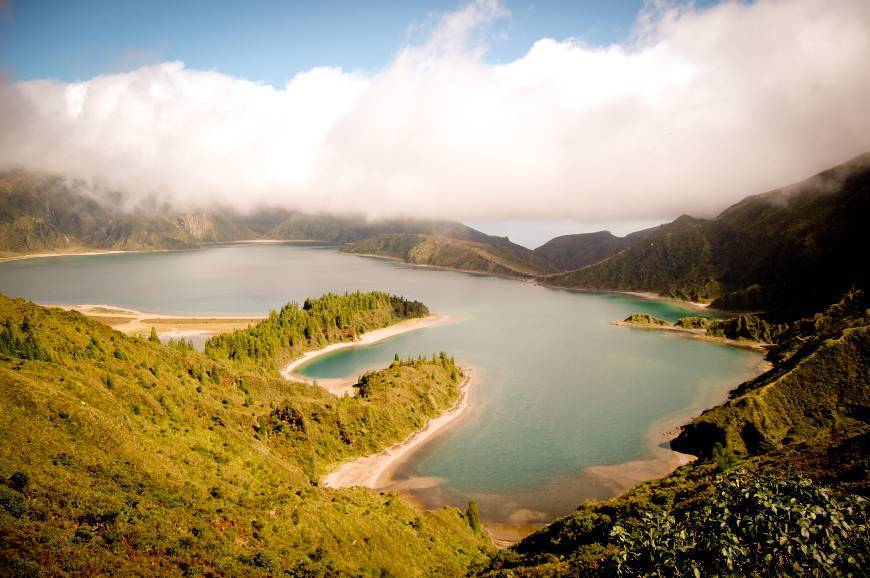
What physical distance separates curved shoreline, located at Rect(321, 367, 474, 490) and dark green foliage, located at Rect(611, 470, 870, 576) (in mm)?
57929

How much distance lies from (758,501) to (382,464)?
229 feet

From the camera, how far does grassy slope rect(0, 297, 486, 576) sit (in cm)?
3161

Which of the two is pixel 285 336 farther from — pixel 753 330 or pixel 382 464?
pixel 753 330

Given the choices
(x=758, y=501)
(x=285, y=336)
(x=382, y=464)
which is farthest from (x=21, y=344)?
(x=285, y=336)

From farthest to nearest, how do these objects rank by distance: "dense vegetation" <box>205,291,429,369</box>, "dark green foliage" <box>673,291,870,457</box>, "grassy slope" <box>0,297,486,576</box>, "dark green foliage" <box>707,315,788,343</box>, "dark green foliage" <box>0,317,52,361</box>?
"dark green foliage" <box>707,315,788,343</box> → "dense vegetation" <box>205,291,429,369</box> → "dark green foliage" <box>673,291,870,457</box> → "dark green foliage" <box>0,317,52,361</box> → "grassy slope" <box>0,297,486,576</box>

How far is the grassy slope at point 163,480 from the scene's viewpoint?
104 feet

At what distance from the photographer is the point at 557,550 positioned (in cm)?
5078

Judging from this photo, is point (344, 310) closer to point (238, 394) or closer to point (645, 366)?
point (238, 394)

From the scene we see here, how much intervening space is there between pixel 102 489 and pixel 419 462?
197 ft

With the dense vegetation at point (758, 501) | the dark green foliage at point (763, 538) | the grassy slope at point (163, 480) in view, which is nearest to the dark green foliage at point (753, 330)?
the dense vegetation at point (758, 501)

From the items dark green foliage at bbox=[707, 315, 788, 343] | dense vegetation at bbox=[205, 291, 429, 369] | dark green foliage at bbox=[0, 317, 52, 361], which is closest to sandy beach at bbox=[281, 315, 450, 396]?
dense vegetation at bbox=[205, 291, 429, 369]

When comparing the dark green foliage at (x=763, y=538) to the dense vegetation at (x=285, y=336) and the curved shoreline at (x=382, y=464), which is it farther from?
the dense vegetation at (x=285, y=336)

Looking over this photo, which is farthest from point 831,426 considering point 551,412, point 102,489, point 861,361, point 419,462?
point 102,489

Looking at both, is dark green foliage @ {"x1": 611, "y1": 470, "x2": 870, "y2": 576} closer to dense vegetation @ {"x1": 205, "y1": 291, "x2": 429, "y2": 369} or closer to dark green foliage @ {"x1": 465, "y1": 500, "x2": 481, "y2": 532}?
dark green foliage @ {"x1": 465, "y1": 500, "x2": 481, "y2": 532}
